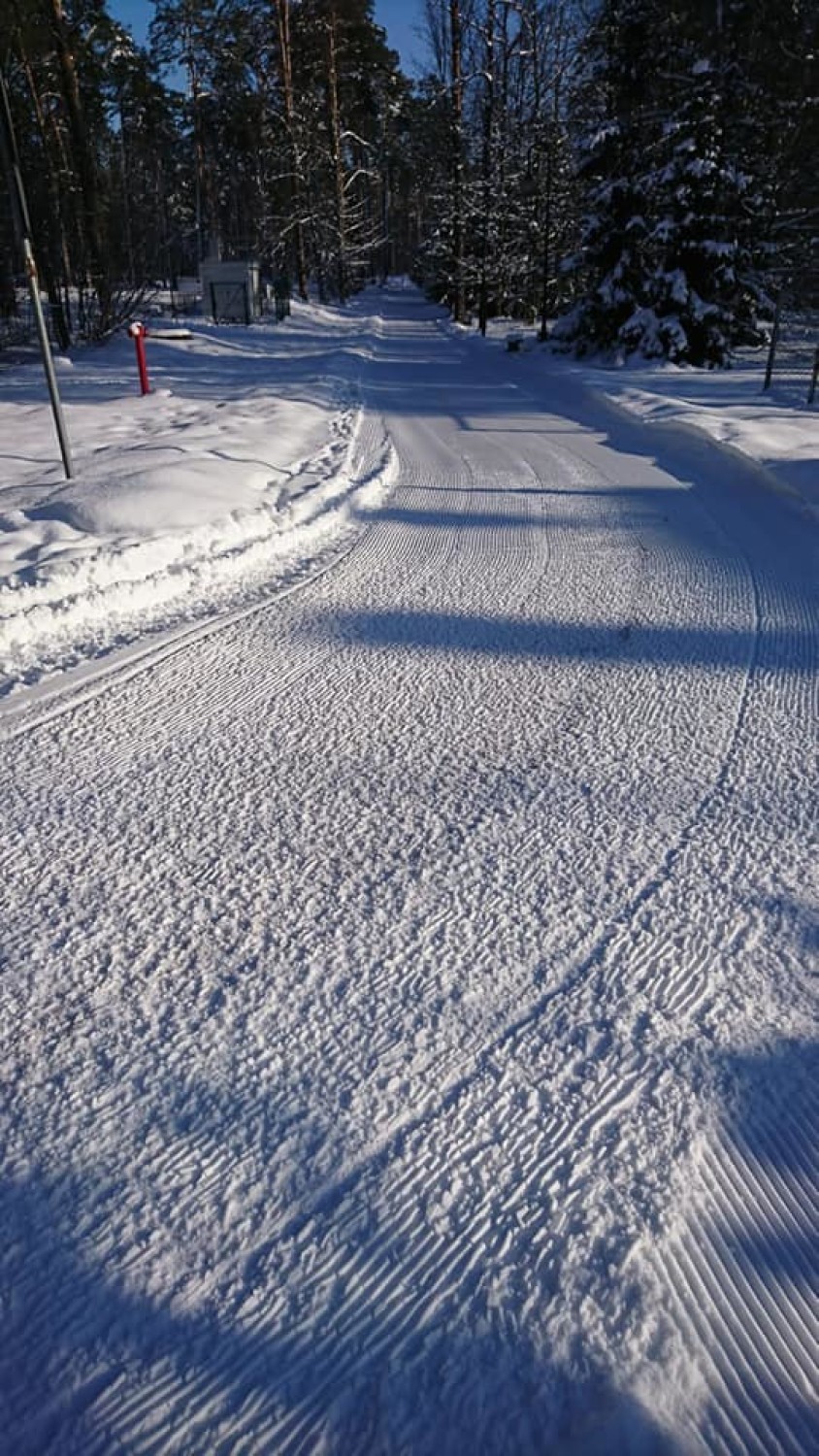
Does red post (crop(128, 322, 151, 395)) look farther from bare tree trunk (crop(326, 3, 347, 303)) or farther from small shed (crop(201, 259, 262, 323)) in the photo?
bare tree trunk (crop(326, 3, 347, 303))

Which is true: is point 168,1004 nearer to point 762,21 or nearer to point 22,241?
point 22,241

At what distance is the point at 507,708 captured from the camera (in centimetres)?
326

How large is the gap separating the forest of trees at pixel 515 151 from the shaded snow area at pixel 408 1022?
732 cm

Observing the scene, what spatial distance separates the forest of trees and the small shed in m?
2.17

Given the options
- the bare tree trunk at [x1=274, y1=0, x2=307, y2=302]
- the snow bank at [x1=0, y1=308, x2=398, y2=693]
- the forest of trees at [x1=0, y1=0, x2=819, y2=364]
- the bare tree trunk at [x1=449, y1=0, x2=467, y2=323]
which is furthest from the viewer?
the bare tree trunk at [x1=274, y1=0, x2=307, y2=302]

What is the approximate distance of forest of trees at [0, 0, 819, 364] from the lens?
17219 millimetres

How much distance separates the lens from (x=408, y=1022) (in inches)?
71.8

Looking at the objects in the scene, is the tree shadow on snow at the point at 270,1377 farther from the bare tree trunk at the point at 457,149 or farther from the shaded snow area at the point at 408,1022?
the bare tree trunk at the point at 457,149

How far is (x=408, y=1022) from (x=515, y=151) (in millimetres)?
34457

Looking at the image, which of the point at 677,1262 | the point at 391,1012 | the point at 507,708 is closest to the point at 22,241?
the point at 507,708

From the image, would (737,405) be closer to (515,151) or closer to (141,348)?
(141,348)

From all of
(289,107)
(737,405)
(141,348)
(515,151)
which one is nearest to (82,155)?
(141,348)

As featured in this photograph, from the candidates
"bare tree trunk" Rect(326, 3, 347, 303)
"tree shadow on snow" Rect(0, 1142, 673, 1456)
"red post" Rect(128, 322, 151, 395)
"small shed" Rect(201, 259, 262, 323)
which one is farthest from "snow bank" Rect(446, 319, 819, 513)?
"bare tree trunk" Rect(326, 3, 347, 303)

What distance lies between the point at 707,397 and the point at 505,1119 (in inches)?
532
